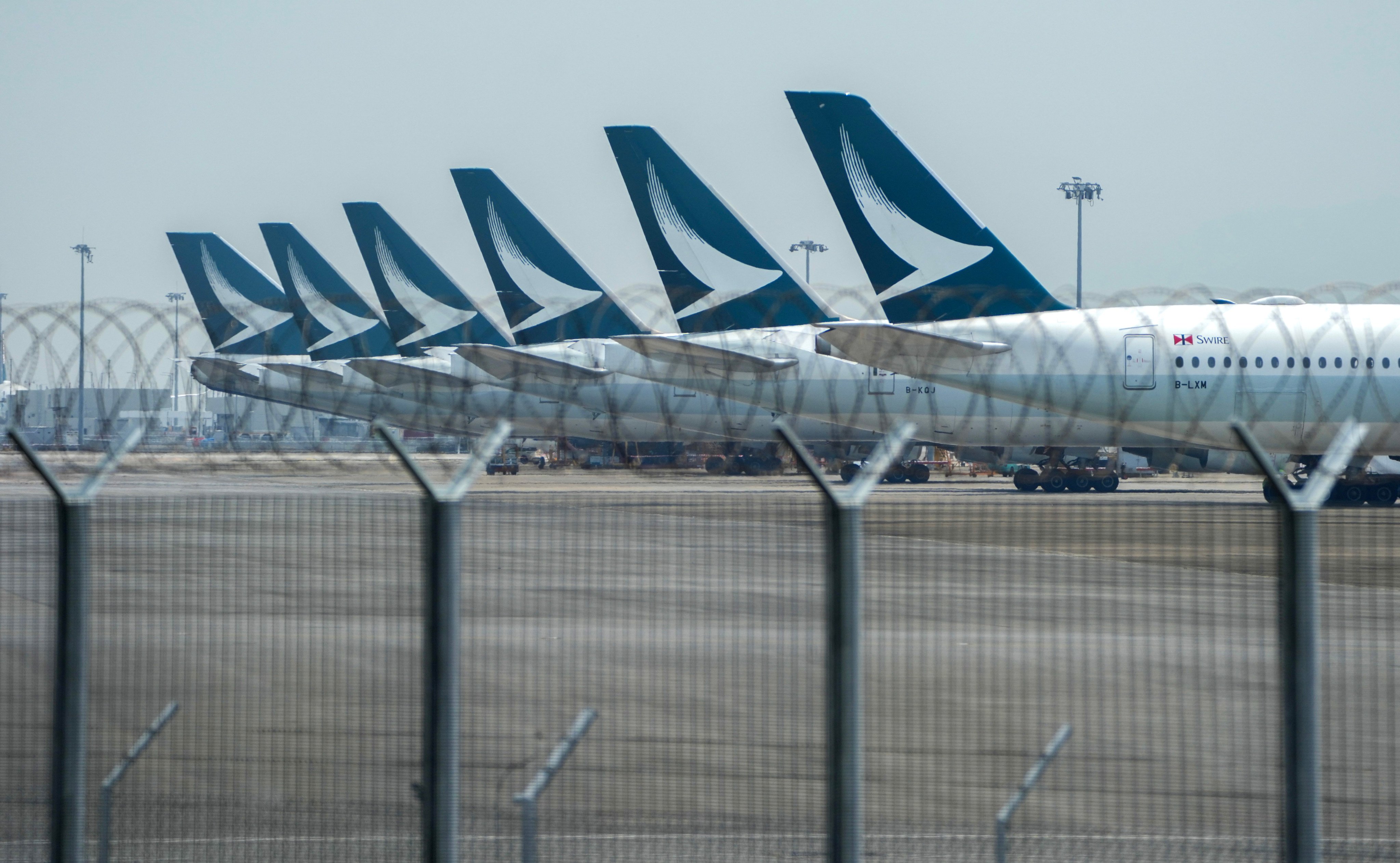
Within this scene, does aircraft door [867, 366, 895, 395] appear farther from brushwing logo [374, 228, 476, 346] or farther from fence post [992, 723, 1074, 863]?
fence post [992, 723, 1074, 863]

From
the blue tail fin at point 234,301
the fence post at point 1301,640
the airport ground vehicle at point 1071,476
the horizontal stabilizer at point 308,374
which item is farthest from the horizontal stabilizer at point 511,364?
the fence post at point 1301,640

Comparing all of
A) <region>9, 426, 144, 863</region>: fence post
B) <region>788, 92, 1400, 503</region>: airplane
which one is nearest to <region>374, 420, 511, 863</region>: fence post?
<region>9, 426, 144, 863</region>: fence post

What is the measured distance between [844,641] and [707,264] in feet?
100.0

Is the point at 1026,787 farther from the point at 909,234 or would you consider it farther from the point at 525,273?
the point at 525,273

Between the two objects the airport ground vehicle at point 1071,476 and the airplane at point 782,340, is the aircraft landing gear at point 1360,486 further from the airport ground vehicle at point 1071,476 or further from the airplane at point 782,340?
the airport ground vehicle at point 1071,476

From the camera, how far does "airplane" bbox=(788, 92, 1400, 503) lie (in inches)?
1179

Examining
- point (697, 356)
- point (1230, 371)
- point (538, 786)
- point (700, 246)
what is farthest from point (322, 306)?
point (1230, 371)

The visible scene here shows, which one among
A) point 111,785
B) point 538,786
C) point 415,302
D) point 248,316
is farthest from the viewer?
point 415,302

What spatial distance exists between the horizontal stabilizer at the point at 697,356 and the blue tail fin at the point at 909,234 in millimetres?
3815

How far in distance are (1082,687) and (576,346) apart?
3262cm

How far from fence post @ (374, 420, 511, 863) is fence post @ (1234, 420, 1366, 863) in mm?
3095

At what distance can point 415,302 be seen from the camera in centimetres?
3694

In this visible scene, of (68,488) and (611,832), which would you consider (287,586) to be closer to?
(68,488)

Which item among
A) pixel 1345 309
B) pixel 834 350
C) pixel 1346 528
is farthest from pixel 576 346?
pixel 1346 528
